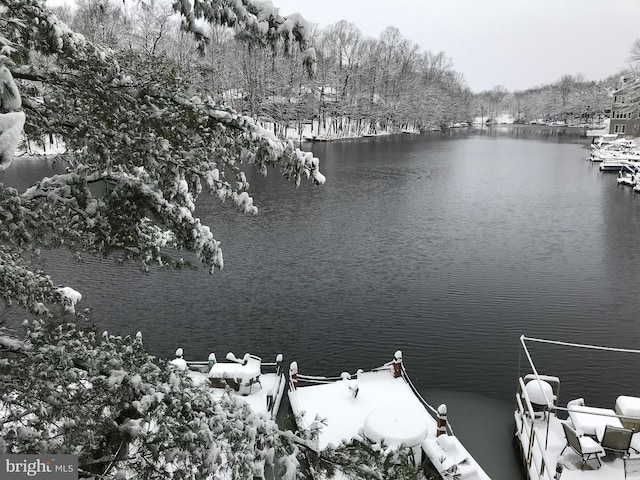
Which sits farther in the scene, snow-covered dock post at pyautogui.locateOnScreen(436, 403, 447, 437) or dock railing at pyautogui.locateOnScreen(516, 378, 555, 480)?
snow-covered dock post at pyautogui.locateOnScreen(436, 403, 447, 437)

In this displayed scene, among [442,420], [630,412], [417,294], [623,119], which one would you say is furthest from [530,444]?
[623,119]

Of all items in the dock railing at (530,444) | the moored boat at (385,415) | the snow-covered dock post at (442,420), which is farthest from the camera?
the snow-covered dock post at (442,420)

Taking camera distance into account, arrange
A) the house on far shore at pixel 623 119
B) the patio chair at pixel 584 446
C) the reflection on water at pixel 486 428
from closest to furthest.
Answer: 1. the patio chair at pixel 584 446
2. the reflection on water at pixel 486 428
3. the house on far shore at pixel 623 119

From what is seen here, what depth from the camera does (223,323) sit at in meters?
17.9

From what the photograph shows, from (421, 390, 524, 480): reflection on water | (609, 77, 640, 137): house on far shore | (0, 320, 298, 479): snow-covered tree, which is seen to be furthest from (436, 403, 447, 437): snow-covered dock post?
(609, 77, 640, 137): house on far shore

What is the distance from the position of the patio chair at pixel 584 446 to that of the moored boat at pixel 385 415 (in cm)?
186

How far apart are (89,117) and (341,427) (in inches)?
369

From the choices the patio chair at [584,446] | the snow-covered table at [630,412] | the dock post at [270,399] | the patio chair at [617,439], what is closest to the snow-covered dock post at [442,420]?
the patio chair at [584,446]

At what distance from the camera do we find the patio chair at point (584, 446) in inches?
369

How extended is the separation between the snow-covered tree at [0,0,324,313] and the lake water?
32.6ft

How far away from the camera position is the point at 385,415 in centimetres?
1070

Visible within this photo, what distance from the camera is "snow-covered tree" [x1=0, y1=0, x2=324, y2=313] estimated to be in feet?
13.7

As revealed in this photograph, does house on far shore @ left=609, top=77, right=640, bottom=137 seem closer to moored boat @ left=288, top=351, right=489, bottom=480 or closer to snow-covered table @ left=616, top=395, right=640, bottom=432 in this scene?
snow-covered table @ left=616, top=395, right=640, bottom=432

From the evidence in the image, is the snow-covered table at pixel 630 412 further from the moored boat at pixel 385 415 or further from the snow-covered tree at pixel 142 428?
the snow-covered tree at pixel 142 428
